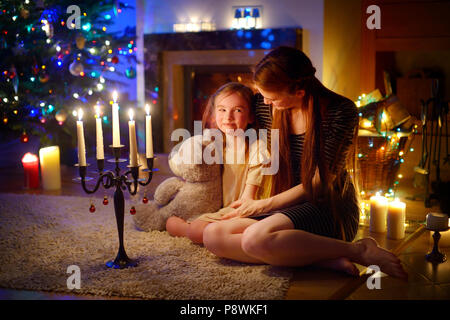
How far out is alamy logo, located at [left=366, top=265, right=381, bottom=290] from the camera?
191 centimetres

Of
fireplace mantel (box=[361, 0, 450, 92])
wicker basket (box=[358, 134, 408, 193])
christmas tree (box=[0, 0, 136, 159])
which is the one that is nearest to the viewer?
wicker basket (box=[358, 134, 408, 193])

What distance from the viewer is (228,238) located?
208cm

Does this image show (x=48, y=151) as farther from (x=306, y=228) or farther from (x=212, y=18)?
(x=306, y=228)

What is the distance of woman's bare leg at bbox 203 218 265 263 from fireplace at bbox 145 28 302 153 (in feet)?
7.04

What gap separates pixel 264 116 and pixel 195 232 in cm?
59

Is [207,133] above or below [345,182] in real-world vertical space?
above

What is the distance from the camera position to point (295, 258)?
198cm

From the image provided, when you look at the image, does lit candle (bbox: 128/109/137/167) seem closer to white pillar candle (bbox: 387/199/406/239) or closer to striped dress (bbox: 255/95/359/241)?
striped dress (bbox: 255/95/359/241)

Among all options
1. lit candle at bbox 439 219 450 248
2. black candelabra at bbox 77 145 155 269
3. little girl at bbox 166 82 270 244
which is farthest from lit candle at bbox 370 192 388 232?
black candelabra at bbox 77 145 155 269

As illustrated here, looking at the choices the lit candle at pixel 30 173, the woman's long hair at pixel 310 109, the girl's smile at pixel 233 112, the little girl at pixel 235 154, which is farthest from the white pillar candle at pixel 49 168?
the woman's long hair at pixel 310 109
